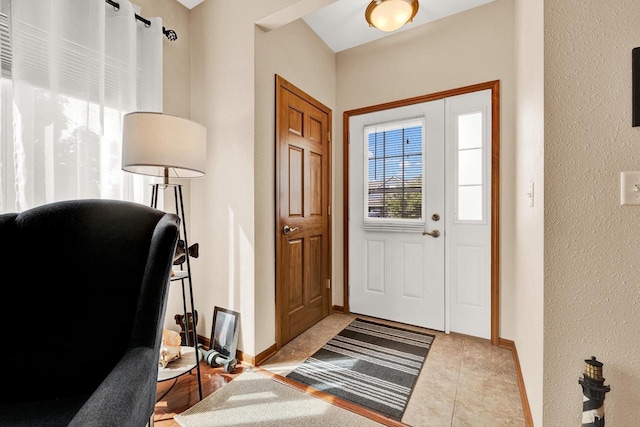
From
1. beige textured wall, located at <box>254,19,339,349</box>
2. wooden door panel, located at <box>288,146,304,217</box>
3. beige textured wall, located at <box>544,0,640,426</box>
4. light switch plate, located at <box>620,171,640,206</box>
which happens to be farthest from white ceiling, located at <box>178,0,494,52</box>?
light switch plate, located at <box>620,171,640,206</box>

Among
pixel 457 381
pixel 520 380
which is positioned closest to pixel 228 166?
pixel 457 381

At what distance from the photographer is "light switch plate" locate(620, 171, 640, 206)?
96cm

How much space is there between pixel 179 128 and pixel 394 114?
195 centimetres

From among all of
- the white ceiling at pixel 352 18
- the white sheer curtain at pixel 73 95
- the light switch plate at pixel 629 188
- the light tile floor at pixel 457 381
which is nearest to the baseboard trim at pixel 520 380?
the light tile floor at pixel 457 381

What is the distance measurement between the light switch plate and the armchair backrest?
62.0 inches

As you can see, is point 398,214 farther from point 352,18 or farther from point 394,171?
point 352,18

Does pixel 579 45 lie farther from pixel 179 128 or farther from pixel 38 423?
pixel 38 423

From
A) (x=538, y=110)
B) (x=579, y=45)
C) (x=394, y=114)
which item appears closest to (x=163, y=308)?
(x=538, y=110)

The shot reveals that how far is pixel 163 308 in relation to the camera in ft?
3.31

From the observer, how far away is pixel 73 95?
157cm

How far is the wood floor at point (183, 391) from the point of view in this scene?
1.49 m

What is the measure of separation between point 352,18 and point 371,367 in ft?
→ 9.30

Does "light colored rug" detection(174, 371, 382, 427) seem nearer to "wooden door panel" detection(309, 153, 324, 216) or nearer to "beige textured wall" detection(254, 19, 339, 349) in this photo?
"beige textured wall" detection(254, 19, 339, 349)

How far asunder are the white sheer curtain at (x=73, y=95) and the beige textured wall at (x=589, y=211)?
7.35 ft
